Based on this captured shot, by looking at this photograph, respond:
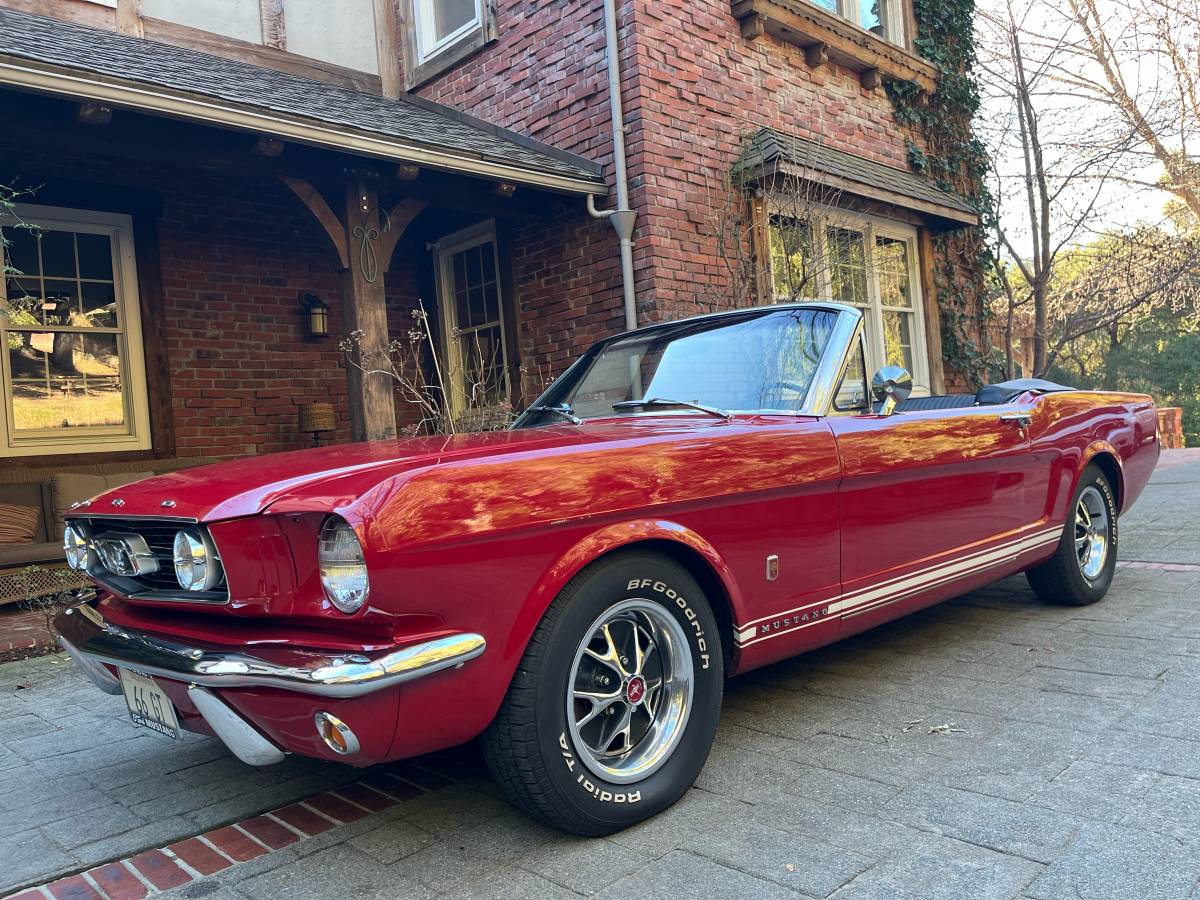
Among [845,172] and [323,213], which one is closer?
Result: [323,213]

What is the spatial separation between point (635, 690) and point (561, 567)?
46 centimetres

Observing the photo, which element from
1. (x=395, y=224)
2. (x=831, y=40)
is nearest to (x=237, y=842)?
(x=395, y=224)

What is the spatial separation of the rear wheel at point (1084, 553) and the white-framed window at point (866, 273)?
2.92 m

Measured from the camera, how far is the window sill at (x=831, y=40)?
26.7 feet

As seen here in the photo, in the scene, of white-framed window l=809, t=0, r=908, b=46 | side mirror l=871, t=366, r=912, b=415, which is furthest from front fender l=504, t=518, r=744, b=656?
white-framed window l=809, t=0, r=908, b=46

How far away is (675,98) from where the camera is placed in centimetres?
744

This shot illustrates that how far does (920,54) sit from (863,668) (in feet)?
28.8

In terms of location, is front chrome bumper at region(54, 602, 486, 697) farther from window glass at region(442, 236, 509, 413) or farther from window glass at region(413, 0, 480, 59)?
window glass at region(413, 0, 480, 59)

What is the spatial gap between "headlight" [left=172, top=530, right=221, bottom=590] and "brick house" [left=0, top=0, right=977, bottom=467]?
4013mm

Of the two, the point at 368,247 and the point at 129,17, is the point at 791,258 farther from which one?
the point at 129,17

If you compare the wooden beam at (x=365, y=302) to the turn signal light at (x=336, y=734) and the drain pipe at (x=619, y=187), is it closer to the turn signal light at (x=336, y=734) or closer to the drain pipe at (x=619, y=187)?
the drain pipe at (x=619, y=187)

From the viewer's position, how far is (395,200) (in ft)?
25.0

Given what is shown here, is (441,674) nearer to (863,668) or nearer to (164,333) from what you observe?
(863,668)

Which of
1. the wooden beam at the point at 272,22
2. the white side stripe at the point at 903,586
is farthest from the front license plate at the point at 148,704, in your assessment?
the wooden beam at the point at 272,22
